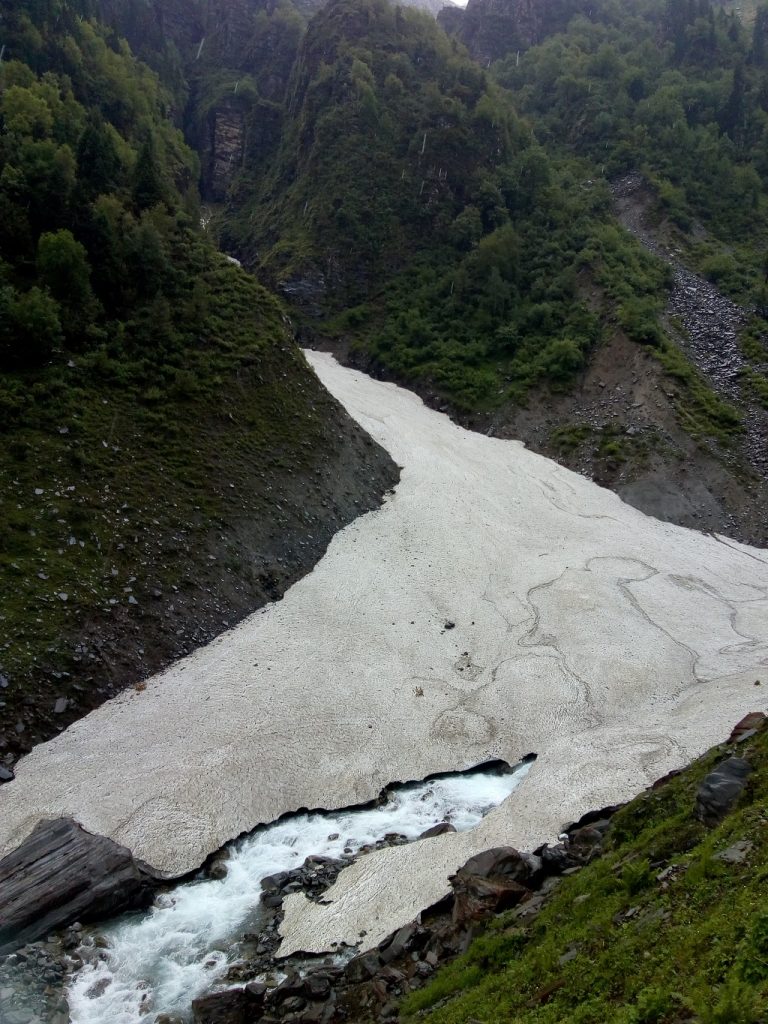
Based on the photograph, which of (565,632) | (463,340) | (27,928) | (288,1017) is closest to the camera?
(288,1017)

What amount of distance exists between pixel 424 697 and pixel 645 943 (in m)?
18.6

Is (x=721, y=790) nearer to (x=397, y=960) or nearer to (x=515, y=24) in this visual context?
(x=397, y=960)

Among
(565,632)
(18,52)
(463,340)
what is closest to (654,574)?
(565,632)

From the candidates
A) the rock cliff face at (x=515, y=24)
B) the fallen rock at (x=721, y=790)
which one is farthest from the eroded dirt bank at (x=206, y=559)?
the rock cliff face at (x=515, y=24)

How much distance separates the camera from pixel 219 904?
19797mm

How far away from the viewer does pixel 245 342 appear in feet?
Answer: 157

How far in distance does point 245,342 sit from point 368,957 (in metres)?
39.1

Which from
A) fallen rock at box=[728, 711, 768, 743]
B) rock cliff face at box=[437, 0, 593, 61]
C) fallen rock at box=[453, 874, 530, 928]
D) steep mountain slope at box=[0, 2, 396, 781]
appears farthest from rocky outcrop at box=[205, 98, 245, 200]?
fallen rock at box=[453, 874, 530, 928]

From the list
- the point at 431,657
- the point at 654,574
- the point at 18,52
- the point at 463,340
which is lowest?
the point at 654,574

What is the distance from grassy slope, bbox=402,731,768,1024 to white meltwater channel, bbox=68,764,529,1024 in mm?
6610

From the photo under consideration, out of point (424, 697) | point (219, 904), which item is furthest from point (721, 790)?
point (424, 697)

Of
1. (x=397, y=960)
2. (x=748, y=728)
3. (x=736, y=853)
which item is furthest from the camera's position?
(x=748, y=728)

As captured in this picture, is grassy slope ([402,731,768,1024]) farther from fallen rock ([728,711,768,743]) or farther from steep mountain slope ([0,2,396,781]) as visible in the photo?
steep mountain slope ([0,2,396,781])

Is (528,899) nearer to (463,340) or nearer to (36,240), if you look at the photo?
(36,240)
